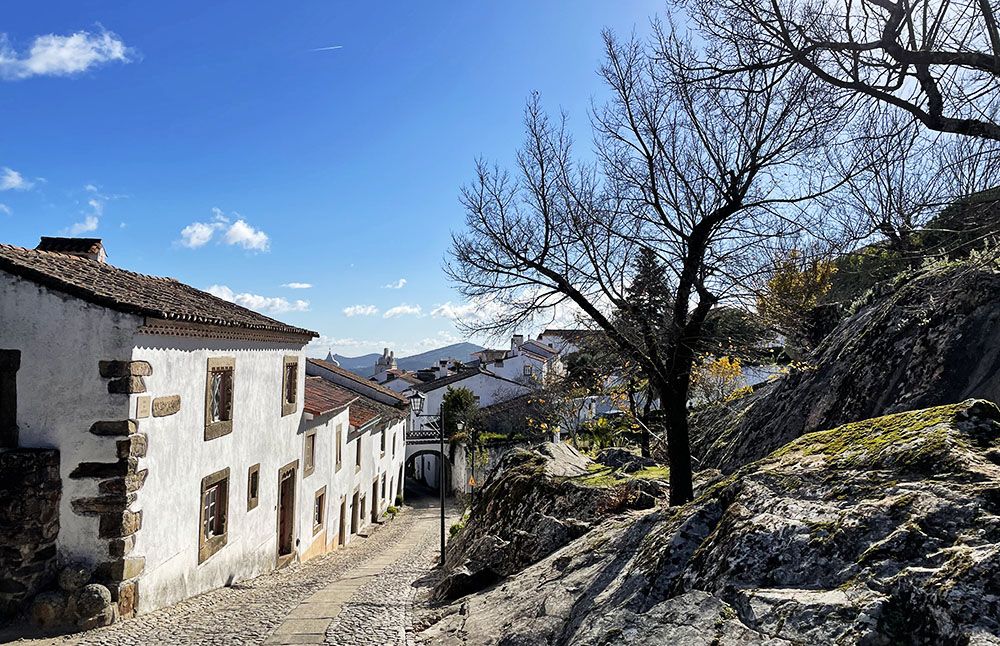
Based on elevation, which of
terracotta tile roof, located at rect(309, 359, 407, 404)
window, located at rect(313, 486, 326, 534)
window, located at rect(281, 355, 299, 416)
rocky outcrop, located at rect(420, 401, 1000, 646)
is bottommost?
window, located at rect(313, 486, 326, 534)

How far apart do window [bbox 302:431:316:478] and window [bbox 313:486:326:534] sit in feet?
Result: 4.41

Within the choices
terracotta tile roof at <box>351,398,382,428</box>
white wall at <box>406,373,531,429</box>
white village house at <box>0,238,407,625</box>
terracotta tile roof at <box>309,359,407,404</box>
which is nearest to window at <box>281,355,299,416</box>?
white village house at <box>0,238,407,625</box>

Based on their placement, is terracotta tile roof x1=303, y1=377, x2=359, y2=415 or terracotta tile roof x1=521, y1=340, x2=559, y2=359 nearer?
terracotta tile roof x1=303, y1=377, x2=359, y2=415

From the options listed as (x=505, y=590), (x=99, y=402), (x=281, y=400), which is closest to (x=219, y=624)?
(x=99, y=402)

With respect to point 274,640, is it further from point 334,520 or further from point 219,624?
point 334,520

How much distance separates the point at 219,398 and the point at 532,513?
632 cm

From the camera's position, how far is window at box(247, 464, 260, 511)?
13638mm

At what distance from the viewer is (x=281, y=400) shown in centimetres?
1543

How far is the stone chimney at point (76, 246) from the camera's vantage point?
42.3ft

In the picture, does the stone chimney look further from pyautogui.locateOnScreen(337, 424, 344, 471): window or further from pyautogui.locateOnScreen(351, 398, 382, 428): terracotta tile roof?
pyautogui.locateOnScreen(351, 398, 382, 428): terracotta tile roof

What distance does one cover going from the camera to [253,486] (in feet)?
45.8

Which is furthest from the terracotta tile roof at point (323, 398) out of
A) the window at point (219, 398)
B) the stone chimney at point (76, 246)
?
the stone chimney at point (76, 246)

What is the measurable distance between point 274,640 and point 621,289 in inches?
255

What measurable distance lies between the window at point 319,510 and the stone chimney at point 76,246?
9.79 meters
